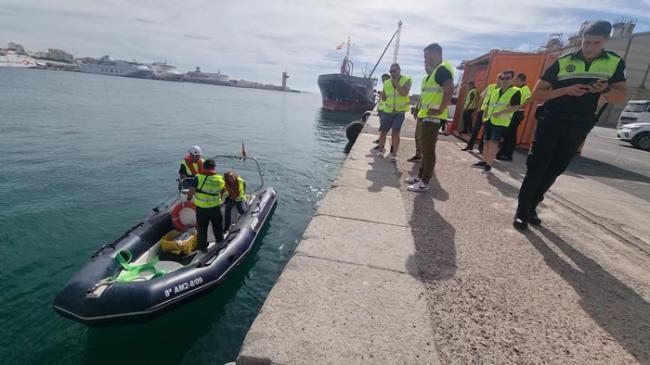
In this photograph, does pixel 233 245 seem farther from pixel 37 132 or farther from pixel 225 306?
pixel 37 132

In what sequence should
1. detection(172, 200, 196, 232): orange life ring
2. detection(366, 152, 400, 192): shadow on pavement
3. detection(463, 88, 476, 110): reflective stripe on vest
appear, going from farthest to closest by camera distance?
detection(463, 88, 476, 110): reflective stripe on vest
detection(172, 200, 196, 232): orange life ring
detection(366, 152, 400, 192): shadow on pavement

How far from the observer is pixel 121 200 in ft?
28.1

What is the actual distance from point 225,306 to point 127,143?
1441 centimetres

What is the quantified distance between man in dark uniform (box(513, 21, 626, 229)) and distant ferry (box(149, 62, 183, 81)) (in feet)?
535

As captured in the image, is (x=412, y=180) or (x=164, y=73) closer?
(x=412, y=180)

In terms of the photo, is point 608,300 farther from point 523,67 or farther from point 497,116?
point 523,67

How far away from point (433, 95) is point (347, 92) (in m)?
→ 39.6

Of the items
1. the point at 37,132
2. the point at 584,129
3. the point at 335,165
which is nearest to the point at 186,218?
the point at 584,129

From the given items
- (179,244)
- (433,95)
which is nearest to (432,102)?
(433,95)

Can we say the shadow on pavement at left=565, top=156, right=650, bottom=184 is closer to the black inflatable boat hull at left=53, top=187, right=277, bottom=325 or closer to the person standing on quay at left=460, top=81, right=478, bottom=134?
the person standing on quay at left=460, top=81, right=478, bottom=134

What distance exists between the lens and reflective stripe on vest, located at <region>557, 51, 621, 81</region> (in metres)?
2.97

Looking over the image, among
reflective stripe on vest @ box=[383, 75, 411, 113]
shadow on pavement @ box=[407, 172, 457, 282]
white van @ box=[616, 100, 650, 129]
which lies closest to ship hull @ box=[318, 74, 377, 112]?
white van @ box=[616, 100, 650, 129]

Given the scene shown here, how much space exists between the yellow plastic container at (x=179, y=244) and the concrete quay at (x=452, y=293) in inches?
99.3

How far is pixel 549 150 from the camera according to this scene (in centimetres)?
334
